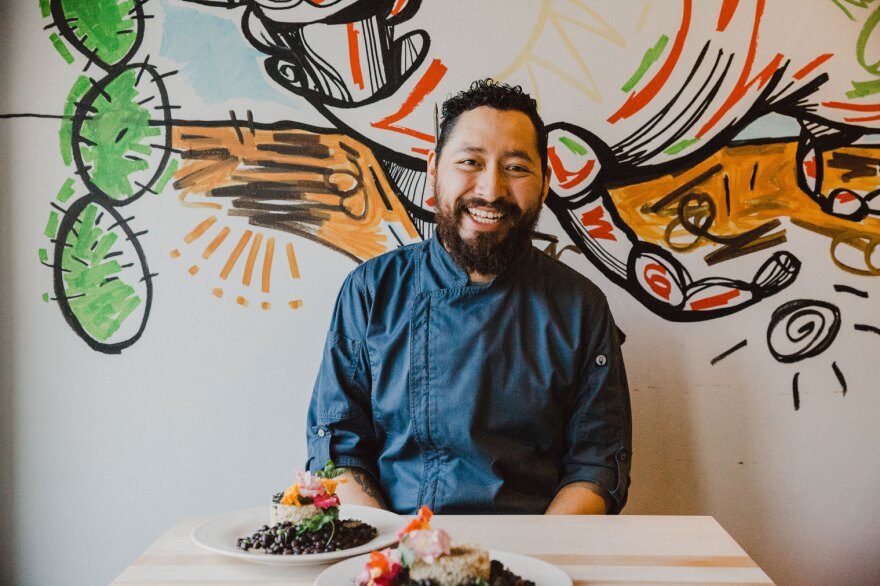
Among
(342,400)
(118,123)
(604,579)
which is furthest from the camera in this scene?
(118,123)

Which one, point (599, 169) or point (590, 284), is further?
point (599, 169)

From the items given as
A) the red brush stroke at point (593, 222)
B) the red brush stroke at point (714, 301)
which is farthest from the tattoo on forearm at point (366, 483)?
the red brush stroke at point (714, 301)


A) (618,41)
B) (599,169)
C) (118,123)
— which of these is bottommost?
(599,169)

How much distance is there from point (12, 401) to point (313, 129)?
114cm

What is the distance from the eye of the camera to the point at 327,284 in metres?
2.22

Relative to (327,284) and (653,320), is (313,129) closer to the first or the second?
(327,284)

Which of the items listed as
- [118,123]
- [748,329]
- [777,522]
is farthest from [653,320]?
→ [118,123]

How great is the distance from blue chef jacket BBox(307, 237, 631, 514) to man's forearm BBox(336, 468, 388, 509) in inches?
0.9

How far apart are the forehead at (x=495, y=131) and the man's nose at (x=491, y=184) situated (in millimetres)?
52

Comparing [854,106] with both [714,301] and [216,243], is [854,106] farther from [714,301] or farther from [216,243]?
[216,243]

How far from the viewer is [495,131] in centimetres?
185

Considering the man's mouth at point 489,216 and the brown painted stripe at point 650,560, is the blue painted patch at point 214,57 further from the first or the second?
the brown painted stripe at point 650,560

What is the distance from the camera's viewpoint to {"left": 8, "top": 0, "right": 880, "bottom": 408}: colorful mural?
7.20 feet

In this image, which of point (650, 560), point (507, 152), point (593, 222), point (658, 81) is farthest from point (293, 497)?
point (658, 81)
